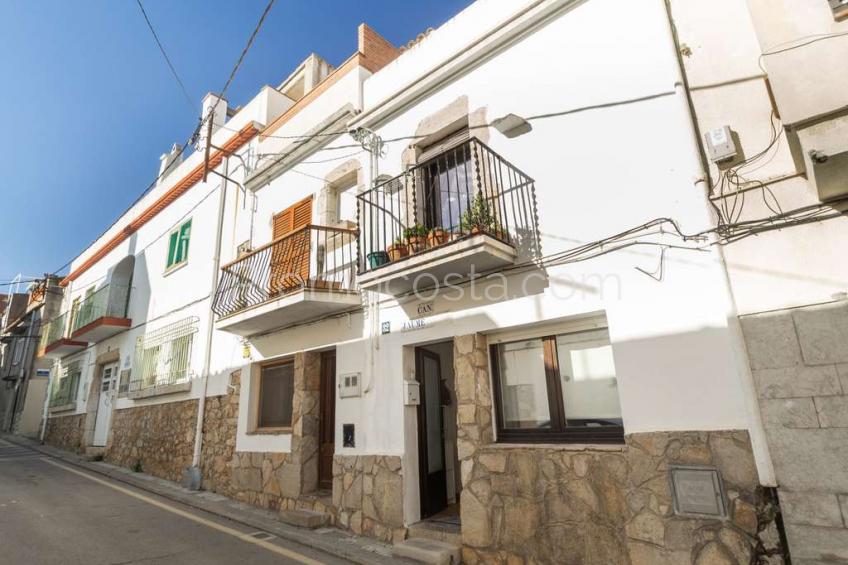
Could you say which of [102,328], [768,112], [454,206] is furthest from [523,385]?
[102,328]

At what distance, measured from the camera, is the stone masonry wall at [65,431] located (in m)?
15.2

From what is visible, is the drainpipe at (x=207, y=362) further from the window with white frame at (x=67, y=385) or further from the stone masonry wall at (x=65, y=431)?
the window with white frame at (x=67, y=385)

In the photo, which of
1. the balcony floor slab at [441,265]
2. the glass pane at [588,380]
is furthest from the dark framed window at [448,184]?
the glass pane at [588,380]

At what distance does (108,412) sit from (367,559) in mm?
12955

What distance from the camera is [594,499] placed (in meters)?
4.15

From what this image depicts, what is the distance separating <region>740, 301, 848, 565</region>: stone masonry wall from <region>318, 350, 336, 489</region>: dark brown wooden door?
224 inches

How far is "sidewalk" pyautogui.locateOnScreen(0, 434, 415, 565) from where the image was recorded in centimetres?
521

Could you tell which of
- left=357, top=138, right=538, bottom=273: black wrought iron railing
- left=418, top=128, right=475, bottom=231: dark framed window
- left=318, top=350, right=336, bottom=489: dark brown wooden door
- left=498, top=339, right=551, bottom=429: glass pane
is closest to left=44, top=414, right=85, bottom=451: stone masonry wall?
left=318, top=350, right=336, bottom=489: dark brown wooden door

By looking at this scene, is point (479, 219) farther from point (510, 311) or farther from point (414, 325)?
point (414, 325)

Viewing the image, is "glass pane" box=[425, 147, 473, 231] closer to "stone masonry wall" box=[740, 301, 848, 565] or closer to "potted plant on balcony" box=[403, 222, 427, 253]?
"potted plant on balcony" box=[403, 222, 427, 253]

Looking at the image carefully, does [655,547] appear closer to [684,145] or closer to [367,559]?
[367,559]

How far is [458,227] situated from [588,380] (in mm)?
2374

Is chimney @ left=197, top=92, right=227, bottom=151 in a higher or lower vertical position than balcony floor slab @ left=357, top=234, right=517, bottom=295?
higher

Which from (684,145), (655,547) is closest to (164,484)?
(655,547)
